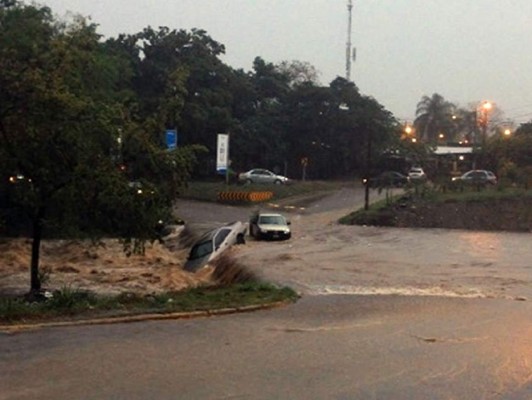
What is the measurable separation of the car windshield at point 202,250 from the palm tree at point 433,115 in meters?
118

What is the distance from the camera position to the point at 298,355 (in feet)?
44.1

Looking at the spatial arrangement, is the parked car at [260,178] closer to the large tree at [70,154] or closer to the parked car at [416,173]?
the parked car at [416,173]

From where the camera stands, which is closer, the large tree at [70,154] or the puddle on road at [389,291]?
the large tree at [70,154]

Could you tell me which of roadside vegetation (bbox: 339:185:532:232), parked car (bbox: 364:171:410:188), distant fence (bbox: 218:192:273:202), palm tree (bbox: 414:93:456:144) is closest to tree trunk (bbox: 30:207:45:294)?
roadside vegetation (bbox: 339:185:532:232)

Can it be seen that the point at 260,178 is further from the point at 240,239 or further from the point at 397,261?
the point at 397,261

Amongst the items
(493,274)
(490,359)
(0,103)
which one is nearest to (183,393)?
(490,359)

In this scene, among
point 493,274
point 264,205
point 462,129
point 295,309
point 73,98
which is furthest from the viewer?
point 462,129

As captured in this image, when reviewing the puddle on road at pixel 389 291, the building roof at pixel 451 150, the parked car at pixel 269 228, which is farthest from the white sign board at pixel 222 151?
the building roof at pixel 451 150

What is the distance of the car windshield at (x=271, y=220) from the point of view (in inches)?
1753

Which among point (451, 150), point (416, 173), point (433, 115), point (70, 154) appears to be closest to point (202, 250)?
point (70, 154)

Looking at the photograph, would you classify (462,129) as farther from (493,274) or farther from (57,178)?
(57,178)

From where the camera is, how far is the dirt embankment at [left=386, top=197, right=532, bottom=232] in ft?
173

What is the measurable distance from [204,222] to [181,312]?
35.7 meters

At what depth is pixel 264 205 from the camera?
65.1m
